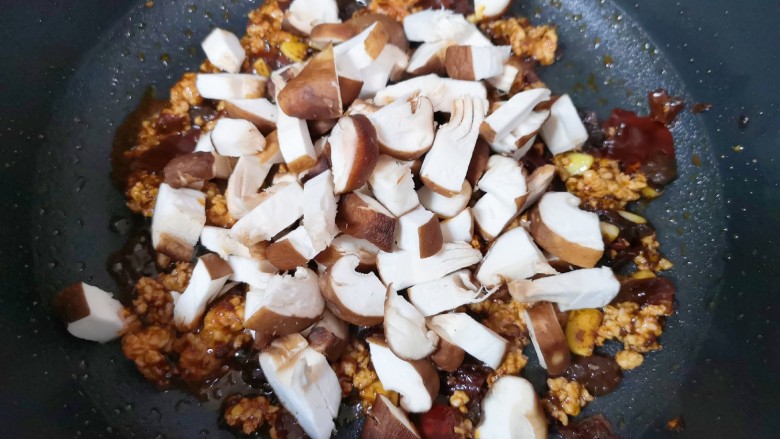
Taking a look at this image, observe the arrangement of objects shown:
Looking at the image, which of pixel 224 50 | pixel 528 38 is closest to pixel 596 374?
pixel 528 38

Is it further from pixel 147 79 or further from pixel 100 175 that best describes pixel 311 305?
pixel 147 79

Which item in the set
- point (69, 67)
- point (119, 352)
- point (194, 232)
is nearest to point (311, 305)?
point (194, 232)

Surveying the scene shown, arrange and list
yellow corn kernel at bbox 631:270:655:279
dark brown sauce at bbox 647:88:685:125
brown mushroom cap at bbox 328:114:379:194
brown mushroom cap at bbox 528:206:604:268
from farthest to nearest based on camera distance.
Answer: dark brown sauce at bbox 647:88:685:125
yellow corn kernel at bbox 631:270:655:279
brown mushroom cap at bbox 528:206:604:268
brown mushroom cap at bbox 328:114:379:194

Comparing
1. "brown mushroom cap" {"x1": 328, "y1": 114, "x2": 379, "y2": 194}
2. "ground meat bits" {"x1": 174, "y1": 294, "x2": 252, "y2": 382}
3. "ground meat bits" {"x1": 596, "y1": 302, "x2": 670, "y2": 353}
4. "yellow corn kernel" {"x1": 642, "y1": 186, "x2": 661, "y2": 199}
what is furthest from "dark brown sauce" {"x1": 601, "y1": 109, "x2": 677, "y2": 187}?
"ground meat bits" {"x1": 174, "y1": 294, "x2": 252, "y2": 382}

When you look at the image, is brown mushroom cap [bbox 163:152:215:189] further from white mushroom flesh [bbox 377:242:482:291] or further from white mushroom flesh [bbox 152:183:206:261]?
white mushroom flesh [bbox 377:242:482:291]

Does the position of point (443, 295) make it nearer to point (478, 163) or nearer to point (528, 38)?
point (478, 163)

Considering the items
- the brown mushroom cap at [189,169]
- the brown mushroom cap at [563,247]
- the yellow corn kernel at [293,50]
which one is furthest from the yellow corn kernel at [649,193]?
the brown mushroom cap at [189,169]

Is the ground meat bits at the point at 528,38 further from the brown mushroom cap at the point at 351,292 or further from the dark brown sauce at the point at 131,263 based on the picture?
the dark brown sauce at the point at 131,263
